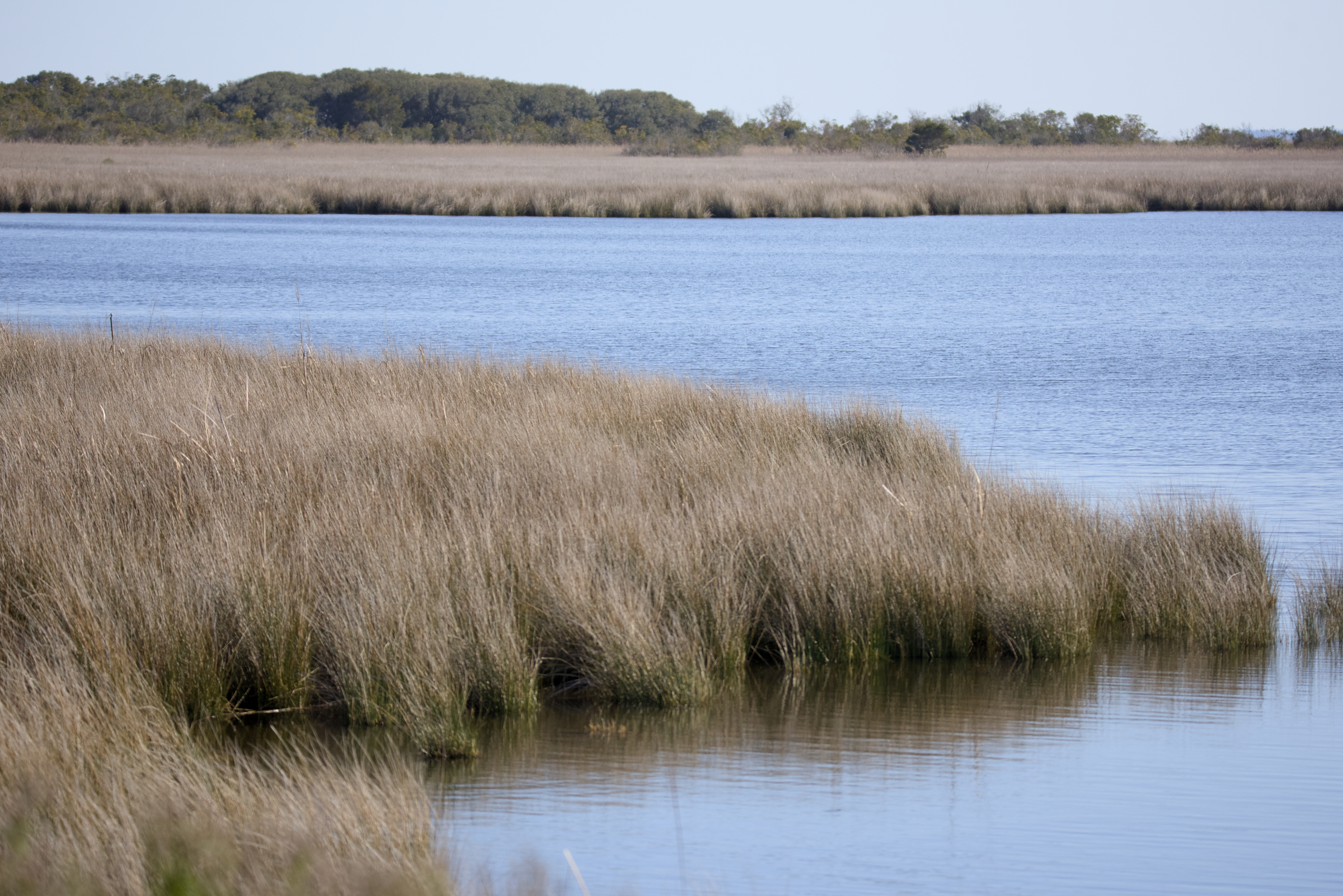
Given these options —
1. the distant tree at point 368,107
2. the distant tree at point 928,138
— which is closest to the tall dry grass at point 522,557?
the distant tree at point 928,138

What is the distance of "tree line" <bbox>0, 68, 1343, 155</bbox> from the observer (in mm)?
78438

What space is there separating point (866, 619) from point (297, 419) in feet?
13.0

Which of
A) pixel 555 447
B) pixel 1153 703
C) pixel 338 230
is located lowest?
pixel 1153 703

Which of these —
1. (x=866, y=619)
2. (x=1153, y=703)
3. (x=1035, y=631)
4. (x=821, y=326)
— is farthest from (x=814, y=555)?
(x=821, y=326)

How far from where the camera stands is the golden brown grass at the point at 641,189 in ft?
132

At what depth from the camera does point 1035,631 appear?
6.27m

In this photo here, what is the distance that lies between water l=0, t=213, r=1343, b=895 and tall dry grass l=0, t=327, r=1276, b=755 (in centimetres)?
29

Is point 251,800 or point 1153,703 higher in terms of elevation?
point 251,800

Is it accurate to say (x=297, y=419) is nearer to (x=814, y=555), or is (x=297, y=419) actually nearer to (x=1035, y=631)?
(x=814, y=555)

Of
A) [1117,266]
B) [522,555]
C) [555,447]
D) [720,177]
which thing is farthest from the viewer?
[720,177]

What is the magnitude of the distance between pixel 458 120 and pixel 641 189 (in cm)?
6808

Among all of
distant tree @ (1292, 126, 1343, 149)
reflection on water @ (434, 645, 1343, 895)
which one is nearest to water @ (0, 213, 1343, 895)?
reflection on water @ (434, 645, 1343, 895)

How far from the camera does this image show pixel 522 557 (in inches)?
235

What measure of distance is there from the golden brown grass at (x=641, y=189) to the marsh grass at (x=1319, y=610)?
112 ft
